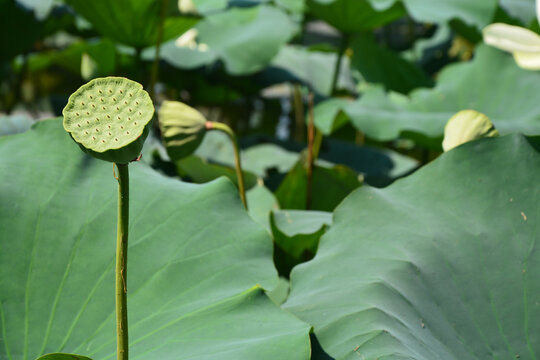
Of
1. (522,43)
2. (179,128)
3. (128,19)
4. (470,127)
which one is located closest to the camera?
(470,127)

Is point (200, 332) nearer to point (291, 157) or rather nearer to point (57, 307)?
point (57, 307)

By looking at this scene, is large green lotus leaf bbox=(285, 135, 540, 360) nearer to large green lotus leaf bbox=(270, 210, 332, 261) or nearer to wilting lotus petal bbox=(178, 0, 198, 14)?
large green lotus leaf bbox=(270, 210, 332, 261)

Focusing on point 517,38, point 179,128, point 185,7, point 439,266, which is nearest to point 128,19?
point 185,7

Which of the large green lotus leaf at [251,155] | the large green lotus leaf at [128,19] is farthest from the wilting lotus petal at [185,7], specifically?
the large green lotus leaf at [251,155]

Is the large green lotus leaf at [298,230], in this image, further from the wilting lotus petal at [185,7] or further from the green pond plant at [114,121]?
the wilting lotus petal at [185,7]

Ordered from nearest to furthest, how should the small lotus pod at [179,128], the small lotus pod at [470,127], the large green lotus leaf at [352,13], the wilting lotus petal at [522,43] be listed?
1. the small lotus pod at [470,127]
2. the small lotus pod at [179,128]
3. the wilting lotus petal at [522,43]
4. the large green lotus leaf at [352,13]

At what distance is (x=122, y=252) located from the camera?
1.70ft

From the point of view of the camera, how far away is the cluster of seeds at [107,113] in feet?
1.58

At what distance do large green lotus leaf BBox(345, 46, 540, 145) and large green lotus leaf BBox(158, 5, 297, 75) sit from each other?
38 cm

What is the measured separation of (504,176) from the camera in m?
0.88

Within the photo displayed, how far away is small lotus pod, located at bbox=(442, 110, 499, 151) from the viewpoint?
36.9 inches

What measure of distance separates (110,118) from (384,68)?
1568mm

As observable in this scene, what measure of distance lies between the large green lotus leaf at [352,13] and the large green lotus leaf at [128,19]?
40cm

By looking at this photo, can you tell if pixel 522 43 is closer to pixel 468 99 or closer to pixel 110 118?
pixel 468 99
